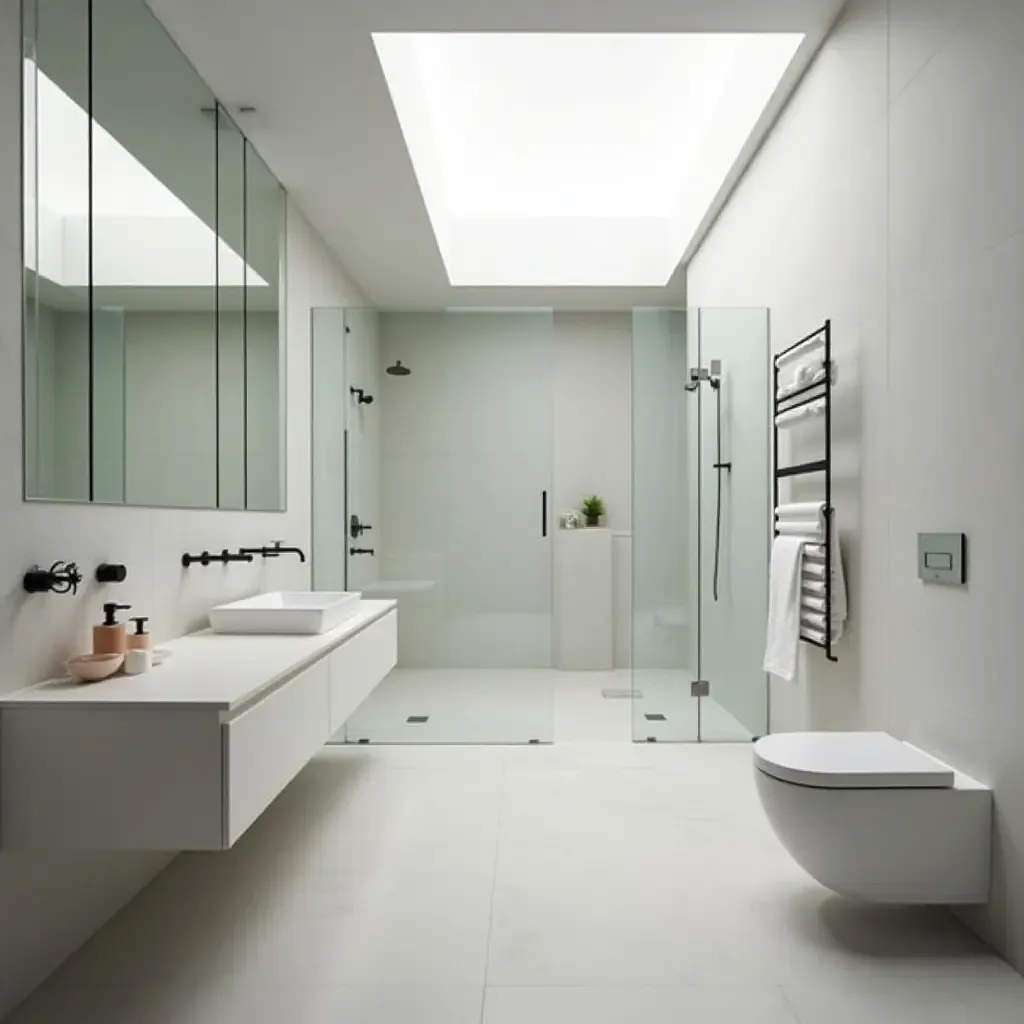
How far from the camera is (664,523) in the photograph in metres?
4.04

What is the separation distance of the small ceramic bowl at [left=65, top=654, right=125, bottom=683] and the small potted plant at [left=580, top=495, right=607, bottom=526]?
13.7 feet

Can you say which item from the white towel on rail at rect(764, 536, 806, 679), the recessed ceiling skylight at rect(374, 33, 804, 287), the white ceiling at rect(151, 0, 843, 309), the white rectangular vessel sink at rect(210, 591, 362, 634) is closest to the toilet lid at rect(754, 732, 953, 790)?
the white towel on rail at rect(764, 536, 806, 679)

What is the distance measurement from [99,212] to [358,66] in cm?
116

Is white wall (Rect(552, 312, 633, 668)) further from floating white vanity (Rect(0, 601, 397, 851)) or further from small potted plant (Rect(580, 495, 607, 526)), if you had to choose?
floating white vanity (Rect(0, 601, 397, 851))

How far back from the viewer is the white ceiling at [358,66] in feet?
8.68

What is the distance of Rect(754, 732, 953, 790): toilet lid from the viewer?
2.03 meters

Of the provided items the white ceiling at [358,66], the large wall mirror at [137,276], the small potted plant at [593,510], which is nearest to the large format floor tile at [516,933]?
the large wall mirror at [137,276]

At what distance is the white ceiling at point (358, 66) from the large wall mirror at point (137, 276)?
0.46ft

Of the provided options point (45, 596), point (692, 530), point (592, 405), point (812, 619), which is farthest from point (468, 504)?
point (592, 405)

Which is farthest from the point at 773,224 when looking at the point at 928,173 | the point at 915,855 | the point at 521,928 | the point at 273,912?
the point at 273,912

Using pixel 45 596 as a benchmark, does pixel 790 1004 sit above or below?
below

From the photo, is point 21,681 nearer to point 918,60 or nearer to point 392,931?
point 392,931

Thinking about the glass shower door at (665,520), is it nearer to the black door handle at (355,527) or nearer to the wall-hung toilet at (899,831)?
the black door handle at (355,527)

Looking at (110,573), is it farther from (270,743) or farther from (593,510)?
(593,510)
